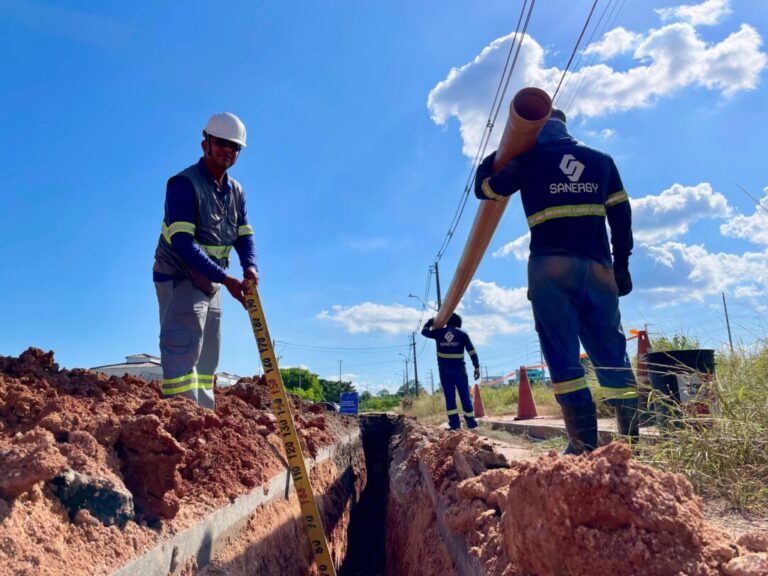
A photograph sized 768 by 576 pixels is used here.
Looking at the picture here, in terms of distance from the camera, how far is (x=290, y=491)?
3545 millimetres

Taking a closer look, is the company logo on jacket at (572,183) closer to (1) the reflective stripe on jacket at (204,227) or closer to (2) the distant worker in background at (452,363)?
(1) the reflective stripe on jacket at (204,227)

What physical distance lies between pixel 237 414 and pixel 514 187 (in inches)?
94.4

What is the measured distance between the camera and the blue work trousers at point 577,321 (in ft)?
11.5

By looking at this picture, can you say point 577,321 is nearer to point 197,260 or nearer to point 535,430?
point 197,260

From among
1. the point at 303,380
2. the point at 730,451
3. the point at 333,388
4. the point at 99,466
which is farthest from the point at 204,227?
the point at 333,388

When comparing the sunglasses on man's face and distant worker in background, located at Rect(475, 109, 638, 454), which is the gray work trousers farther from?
distant worker in background, located at Rect(475, 109, 638, 454)

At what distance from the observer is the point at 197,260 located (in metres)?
3.75

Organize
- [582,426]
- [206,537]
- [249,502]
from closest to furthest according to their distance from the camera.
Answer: [206,537], [249,502], [582,426]

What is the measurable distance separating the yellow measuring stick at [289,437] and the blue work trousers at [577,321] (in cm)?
158

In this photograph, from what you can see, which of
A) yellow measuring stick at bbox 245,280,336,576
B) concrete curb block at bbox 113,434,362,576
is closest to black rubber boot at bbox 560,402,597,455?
yellow measuring stick at bbox 245,280,336,576

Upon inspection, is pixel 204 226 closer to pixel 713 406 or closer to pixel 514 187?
pixel 514 187

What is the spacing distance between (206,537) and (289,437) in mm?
1135

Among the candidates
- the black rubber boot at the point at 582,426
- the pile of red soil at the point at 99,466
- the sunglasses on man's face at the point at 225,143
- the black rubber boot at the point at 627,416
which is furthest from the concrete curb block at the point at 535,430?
the sunglasses on man's face at the point at 225,143

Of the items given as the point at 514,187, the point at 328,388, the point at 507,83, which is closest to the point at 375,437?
the point at 514,187
